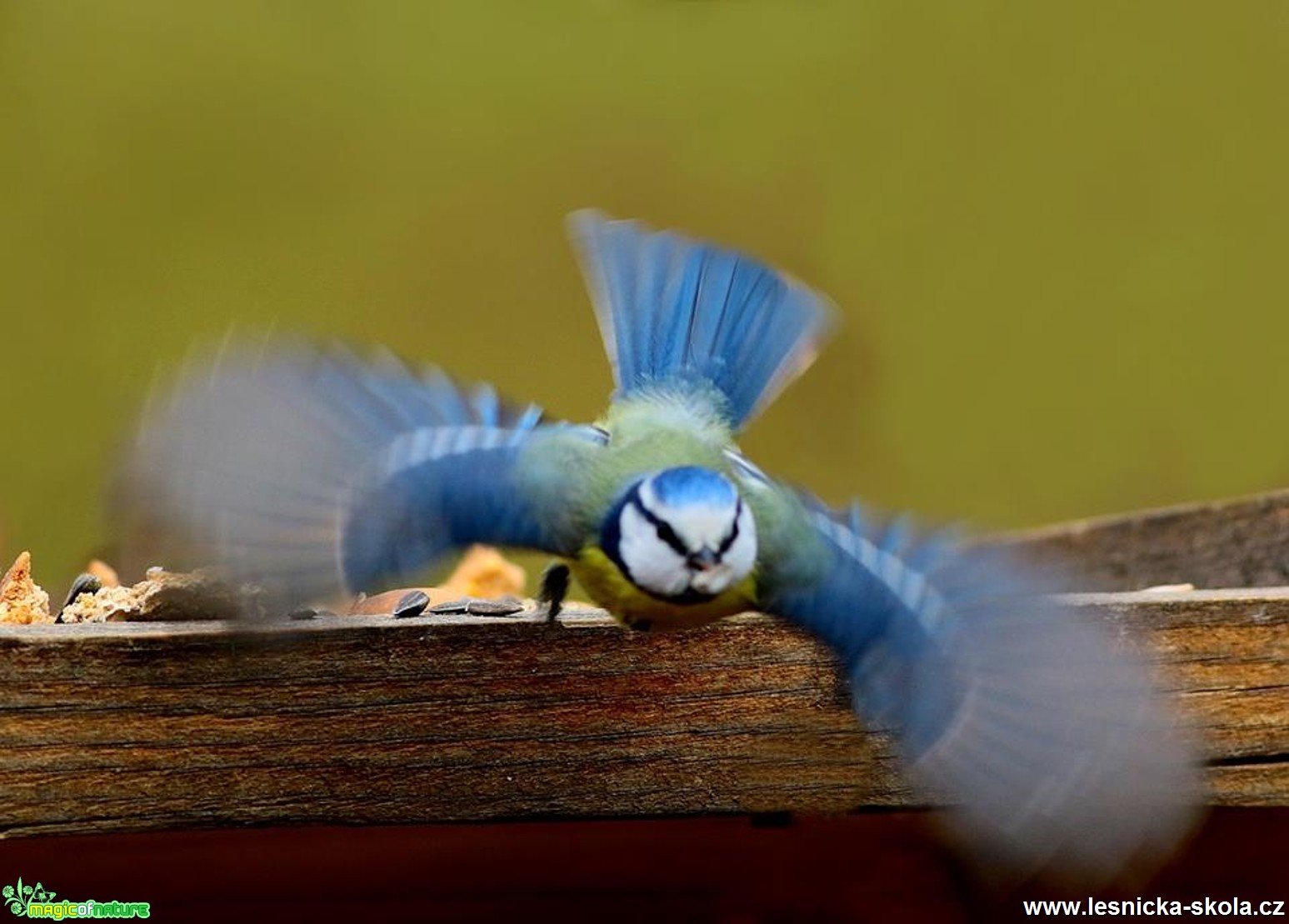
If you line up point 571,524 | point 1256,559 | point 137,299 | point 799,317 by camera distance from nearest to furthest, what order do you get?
point 571,524 < point 799,317 < point 1256,559 < point 137,299

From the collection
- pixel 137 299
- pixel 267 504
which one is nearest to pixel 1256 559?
pixel 267 504

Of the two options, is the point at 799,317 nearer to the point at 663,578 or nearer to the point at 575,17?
the point at 663,578

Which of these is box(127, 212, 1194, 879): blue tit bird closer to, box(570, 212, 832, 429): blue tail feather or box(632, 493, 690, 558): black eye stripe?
box(632, 493, 690, 558): black eye stripe

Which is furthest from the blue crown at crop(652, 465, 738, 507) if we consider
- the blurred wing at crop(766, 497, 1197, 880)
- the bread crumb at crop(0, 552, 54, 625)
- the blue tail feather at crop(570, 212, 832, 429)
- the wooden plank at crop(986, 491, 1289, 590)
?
the wooden plank at crop(986, 491, 1289, 590)

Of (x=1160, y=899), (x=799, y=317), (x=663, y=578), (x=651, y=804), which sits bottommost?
(x=1160, y=899)

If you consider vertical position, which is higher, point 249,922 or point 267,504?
point 267,504

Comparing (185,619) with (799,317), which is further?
(799,317)

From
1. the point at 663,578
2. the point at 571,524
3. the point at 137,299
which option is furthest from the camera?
the point at 137,299
